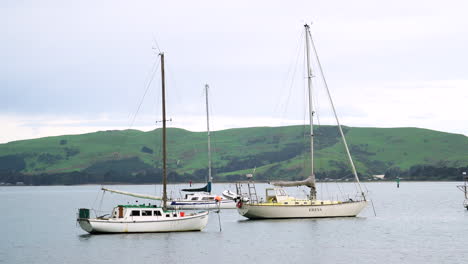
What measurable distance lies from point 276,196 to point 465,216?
103ft

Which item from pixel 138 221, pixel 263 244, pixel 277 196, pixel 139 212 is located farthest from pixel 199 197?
pixel 263 244

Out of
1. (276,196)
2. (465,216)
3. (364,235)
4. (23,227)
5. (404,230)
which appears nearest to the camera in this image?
(364,235)

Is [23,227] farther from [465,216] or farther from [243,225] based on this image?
[465,216]

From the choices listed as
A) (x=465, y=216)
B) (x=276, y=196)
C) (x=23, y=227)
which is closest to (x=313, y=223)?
(x=276, y=196)

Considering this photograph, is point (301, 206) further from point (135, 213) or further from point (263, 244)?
point (135, 213)

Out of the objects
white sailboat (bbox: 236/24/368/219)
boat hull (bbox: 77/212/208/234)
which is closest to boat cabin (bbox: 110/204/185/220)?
boat hull (bbox: 77/212/208/234)

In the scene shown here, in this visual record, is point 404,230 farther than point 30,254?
Yes

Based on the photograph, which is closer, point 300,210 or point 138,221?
point 138,221

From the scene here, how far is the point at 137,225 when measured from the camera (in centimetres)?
6188

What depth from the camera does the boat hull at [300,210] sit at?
75688mm

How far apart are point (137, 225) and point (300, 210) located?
21.0 metres

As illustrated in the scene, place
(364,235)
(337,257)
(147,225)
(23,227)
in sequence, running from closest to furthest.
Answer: (337,257) < (147,225) < (364,235) < (23,227)

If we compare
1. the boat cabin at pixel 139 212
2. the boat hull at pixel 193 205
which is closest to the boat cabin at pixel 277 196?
the boat cabin at pixel 139 212

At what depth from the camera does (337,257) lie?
172 feet
